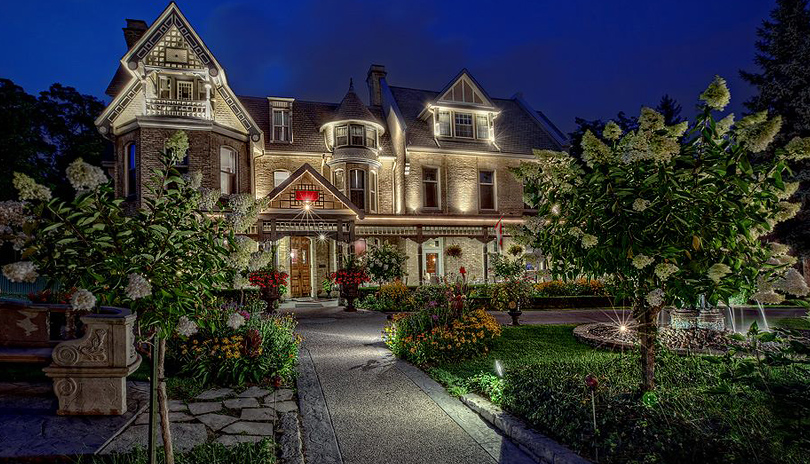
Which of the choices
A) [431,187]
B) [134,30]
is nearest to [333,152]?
[431,187]

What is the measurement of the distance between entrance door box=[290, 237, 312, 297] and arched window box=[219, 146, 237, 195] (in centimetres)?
368

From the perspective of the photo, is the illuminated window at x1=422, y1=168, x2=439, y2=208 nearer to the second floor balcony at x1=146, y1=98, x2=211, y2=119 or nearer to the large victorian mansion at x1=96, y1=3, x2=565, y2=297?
the large victorian mansion at x1=96, y1=3, x2=565, y2=297

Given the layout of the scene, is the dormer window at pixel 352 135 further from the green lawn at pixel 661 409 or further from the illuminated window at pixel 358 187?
the green lawn at pixel 661 409

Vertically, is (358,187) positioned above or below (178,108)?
below

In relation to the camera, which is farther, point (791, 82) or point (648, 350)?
point (791, 82)

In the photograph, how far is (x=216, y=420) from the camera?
5.31 m

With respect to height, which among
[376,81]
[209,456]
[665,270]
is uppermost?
[376,81]

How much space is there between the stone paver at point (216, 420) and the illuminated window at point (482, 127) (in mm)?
22468

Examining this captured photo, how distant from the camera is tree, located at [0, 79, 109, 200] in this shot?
23109 mm

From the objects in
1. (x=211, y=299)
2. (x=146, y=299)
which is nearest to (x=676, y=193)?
(x=211, y=299)

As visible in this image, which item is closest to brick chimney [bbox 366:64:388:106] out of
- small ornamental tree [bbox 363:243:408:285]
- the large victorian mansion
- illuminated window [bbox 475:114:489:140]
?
the large victorian mansion

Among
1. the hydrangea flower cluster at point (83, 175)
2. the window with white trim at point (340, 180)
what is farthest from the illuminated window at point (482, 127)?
the hydrangea flower cluster at point (83, 175)

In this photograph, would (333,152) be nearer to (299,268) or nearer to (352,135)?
(352,135)

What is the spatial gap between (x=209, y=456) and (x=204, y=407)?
1.82 m
